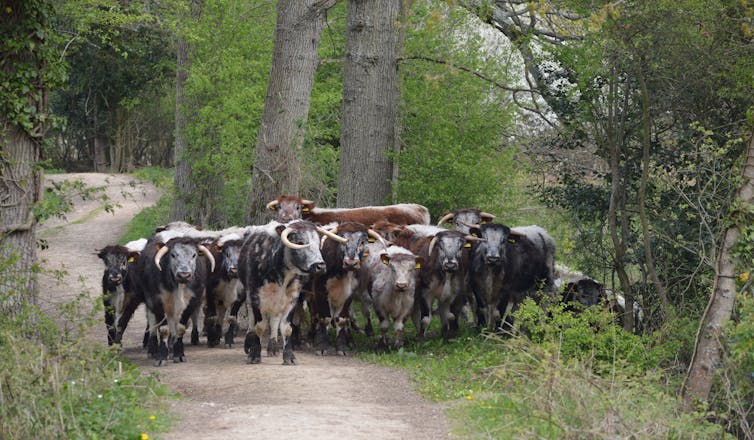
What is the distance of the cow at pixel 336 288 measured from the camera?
16703mm

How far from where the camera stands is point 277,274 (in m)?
15.4

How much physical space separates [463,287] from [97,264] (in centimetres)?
1425

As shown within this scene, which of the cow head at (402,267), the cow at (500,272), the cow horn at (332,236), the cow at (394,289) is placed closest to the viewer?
the cow horn at (332,236)

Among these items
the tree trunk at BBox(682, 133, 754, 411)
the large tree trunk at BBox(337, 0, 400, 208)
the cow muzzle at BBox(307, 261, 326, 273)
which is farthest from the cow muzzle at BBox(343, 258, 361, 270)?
the large tree trunk at BBox(337, 0, 400, 208)

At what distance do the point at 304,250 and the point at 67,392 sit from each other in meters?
5.38

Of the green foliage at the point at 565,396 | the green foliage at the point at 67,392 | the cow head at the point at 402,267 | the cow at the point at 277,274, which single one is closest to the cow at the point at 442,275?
the cow head at the point at 402,267

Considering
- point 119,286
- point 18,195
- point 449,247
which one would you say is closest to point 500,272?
point 449,247

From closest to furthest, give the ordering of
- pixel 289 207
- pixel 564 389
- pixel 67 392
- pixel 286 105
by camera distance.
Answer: pixel 67 392 < pixel 564 389 < pixel 289 207 < pixel 286 105

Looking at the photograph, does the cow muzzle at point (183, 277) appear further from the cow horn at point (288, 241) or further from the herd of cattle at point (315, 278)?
the cow horn at point (288, 241)

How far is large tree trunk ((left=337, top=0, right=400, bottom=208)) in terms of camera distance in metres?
22.6

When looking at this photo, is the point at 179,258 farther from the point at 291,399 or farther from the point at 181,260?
the point at 291,399

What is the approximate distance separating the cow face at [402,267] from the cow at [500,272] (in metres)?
1.44

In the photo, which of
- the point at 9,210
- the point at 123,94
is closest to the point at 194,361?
the point at 9,210

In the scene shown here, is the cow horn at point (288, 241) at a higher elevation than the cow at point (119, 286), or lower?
higher
